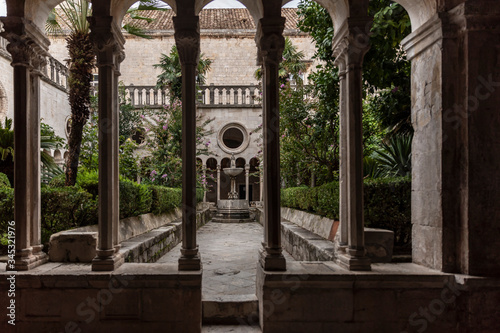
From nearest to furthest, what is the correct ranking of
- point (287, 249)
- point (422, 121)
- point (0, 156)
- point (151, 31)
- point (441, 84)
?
1. point (441, 84)
2. point (422, 121)
3. point (0, 156)
4. point (287, 249)
5. point (151, 31)

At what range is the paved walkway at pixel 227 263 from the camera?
3469mm

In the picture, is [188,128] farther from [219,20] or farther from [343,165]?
[219,20]

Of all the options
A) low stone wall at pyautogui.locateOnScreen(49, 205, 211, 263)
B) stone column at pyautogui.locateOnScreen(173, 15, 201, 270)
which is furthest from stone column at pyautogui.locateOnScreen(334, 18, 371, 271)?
low stone wall at pyautogui.locateOnScreen(49, 205, 211, 263)

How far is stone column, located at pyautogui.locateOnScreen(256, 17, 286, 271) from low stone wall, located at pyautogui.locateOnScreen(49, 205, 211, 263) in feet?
4.80

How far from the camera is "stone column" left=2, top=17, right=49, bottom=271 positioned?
276cm

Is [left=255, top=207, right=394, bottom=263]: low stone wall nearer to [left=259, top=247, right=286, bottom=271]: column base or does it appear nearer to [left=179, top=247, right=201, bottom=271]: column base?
[left=259, top=247, right=286, bottom=271]: column base

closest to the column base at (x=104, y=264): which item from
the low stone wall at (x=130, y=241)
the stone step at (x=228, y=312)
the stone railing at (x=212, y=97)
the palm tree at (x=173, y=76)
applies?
the low stone wall at (x=130, y=241)

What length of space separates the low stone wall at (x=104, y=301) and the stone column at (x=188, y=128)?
0.28 meters

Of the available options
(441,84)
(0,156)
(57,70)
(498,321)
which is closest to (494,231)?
(498,321)

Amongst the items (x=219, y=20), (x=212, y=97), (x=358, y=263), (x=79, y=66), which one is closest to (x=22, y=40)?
(x=79, y=66)

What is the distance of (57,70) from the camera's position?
40.0 ft

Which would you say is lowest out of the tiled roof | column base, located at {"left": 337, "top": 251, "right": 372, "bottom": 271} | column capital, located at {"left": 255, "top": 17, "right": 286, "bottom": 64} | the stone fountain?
the stone fountain

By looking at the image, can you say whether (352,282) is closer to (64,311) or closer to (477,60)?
(477,60)

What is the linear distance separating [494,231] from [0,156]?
6682 mm
